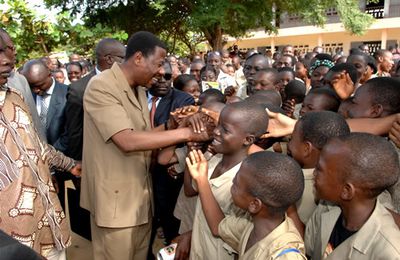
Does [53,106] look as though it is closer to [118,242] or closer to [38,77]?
[38,77]

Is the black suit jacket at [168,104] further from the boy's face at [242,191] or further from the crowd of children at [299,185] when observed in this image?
the boy's face at [242,191]

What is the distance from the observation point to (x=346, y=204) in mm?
1578

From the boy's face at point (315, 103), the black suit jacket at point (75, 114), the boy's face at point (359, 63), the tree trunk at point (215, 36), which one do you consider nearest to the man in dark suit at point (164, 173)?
the black suit jacket at point (75, 114)

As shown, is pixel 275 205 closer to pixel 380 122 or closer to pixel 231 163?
pixel 231 163

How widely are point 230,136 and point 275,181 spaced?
0.44 meters

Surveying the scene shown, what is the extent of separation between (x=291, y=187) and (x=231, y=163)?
1.57ft

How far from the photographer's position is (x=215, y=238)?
1.94 meters

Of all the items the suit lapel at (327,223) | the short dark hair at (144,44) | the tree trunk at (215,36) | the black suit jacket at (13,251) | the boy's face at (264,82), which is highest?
the short dark hair at (144,44)

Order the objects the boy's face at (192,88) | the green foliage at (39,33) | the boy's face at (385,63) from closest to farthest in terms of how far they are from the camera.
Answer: the boy's face at (192,88) < the green foliage at (39,33) < the boy's face at (385,63)

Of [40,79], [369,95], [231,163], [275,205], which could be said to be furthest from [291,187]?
[40,79]

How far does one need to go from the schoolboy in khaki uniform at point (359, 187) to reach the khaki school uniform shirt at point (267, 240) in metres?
0.17

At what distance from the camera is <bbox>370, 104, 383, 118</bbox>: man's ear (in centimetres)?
225

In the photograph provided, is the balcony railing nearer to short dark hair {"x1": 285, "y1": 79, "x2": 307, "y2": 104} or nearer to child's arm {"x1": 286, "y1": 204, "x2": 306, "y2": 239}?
short dark hair {"x1": 285, "y1": 79, "x2": 307, "y2": 104}

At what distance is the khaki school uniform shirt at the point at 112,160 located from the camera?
87.4 inches
